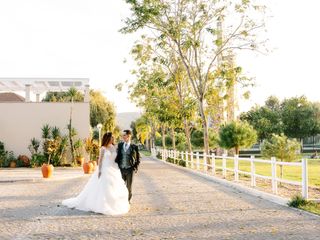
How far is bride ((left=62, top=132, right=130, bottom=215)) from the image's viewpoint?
40.5ft

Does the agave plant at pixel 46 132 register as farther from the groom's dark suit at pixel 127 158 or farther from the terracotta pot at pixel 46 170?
the groom's dark suit at pixel 127 158

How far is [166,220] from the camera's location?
434 inches

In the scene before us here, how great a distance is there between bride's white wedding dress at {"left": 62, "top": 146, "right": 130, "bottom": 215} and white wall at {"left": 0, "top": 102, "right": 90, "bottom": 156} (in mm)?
25419

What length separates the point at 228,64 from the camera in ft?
115

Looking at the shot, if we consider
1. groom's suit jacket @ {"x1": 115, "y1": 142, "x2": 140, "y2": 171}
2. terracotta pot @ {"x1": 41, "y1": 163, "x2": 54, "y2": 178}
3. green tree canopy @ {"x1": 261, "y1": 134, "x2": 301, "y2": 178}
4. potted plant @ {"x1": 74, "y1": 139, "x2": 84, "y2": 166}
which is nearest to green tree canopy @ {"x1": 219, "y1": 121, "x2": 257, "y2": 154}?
potted plant @ {"x1": 74, "y1": 139, "x2": 84, "y2": 166}

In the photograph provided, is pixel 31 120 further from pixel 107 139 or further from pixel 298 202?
pixel 298 202

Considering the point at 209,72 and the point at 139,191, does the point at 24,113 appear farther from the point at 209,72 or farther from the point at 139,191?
the point at 139,191

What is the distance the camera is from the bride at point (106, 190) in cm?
1235

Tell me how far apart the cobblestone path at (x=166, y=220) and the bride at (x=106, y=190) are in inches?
11.4

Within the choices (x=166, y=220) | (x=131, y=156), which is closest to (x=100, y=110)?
(x=131, y=156)

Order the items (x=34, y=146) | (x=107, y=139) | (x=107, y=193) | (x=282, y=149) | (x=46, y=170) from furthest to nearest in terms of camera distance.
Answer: (x=34, y=146) → (x=282, y=149) → (x=46, y=170) → (x=107, y=139) → (x=107, y=193)

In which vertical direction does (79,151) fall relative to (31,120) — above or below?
below

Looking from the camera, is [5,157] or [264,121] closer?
[5,157]

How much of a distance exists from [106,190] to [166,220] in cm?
209
